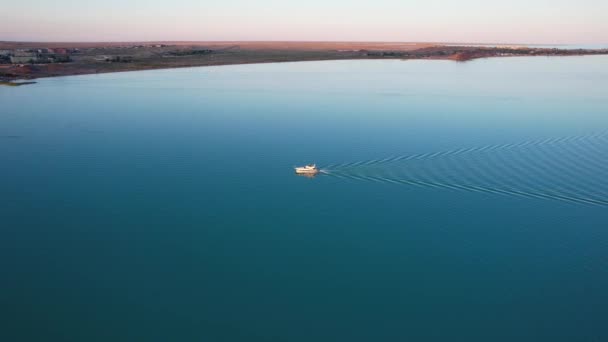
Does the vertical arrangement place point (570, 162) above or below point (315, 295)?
above

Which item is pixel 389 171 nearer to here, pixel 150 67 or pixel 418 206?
pixel 418 206

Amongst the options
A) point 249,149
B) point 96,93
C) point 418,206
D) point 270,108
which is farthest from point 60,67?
point 418,206

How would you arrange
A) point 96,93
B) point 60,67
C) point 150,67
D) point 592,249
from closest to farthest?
point 592,249
point 96,93
point 60,67
point 150,67

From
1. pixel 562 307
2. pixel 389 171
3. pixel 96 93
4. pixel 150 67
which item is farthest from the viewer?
pixel 150 67

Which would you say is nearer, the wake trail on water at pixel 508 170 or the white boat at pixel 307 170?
the wake trail on water at pixel 508 170

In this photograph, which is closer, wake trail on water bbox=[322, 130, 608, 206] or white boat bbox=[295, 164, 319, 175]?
wake trail on water bbox=[322, 130, 608, 206]

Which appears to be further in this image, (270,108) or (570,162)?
(270,108)
